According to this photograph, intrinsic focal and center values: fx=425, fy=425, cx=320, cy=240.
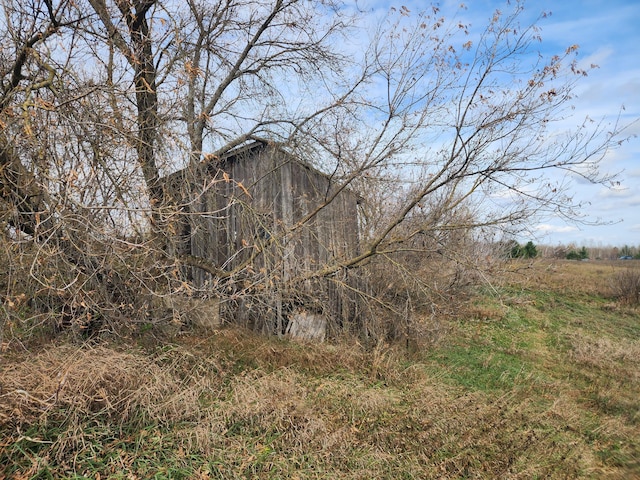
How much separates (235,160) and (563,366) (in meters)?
7.80

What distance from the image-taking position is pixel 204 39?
7.99m

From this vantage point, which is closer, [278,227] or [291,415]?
[291,415]

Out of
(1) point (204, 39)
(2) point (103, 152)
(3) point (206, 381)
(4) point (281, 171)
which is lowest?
(3) point (206, 381)

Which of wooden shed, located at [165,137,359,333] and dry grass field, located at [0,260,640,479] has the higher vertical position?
wooden shed, located at [165,137,359,333]

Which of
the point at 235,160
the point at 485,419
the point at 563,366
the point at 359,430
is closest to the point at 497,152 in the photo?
the point at 485,419

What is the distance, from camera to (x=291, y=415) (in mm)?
4430

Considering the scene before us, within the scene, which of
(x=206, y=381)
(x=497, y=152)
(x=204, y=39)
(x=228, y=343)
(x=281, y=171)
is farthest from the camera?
(x=281, y=171)

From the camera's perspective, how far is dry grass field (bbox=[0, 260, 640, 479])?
3.63 m

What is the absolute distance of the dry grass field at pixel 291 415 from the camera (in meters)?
3.63

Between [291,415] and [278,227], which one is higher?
[278,227]

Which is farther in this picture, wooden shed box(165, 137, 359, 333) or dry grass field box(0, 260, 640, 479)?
wooden shed box(165, 137, 359, 333)

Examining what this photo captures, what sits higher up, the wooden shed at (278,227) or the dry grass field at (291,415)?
the wooden shed at (278,227)

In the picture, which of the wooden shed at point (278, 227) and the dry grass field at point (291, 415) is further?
the wooden shed at point (278, 227)

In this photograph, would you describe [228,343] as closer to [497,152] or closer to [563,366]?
[497,152]
